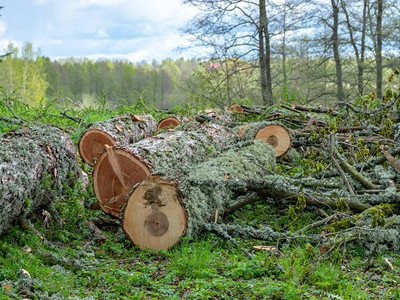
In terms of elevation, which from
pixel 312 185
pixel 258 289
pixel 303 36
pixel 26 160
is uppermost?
pixel 303 36

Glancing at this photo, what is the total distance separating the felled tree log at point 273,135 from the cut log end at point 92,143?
8.15 ft

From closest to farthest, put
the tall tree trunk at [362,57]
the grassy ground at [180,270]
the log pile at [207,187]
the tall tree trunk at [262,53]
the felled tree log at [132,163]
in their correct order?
1. the grassy ground at [180,270]
2. the log pile at [207,187]
3. the felled tree log at [132,163]
4. the tall tree trunk at [262,53]
5. the tall tree trunk at [362,57]

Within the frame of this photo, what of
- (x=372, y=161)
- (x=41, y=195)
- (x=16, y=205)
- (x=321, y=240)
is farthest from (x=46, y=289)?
(x=372, y=161)

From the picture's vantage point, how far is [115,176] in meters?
4.43

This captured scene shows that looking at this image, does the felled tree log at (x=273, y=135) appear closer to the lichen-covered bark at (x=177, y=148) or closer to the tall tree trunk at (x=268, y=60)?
the lichen-covered bark at (x=177, y=148)

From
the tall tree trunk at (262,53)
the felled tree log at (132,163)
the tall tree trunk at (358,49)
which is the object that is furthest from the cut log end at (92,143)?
the tall tree trunk at (358,49)

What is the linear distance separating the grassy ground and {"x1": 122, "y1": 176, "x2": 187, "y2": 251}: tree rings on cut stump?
0.39ft

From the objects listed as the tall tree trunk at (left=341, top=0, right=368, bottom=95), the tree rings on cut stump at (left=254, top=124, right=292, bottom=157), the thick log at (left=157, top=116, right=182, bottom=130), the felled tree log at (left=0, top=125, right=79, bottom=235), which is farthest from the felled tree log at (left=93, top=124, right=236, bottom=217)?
the tall tree trunk at (left=341, top=0, right=368, bottom=95)

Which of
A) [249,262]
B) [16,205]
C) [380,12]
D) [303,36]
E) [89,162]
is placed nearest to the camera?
[249,262]

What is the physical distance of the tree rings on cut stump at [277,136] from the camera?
6789 millimetres

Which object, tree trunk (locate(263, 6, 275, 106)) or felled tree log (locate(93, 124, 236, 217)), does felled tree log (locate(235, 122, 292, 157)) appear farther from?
tree trunk (locate(263, 6, 275, 106))

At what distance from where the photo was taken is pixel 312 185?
4.49 m

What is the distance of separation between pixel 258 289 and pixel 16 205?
2296mm

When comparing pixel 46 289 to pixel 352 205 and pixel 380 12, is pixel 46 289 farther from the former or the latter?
pixel 380 12
